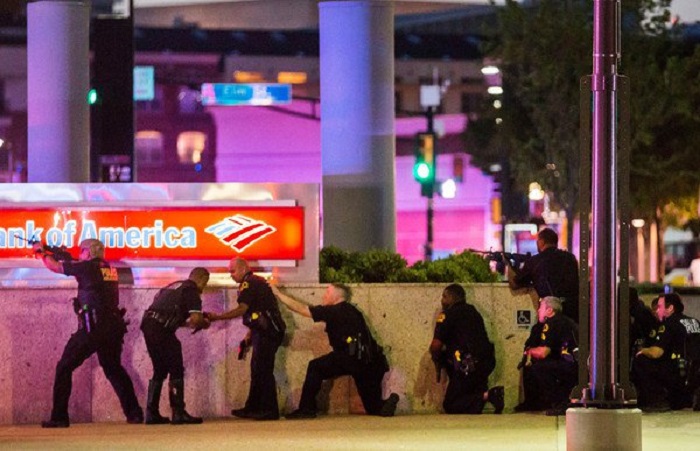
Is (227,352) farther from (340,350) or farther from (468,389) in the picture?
(468,389)

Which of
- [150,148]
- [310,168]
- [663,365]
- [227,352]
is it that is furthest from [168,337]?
[150,148]

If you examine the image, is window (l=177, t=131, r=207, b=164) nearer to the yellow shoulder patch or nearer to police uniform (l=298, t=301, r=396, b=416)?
police uniform (l=298, t=301, r=396, b=416)

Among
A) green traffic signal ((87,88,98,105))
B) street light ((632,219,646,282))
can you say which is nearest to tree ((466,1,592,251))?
street light ((632,219,646,282))

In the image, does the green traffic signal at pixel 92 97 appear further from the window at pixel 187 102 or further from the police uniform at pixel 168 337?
the window at pixel 187 102

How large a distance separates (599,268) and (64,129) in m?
12.2

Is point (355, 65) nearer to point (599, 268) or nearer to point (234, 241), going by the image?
point (234, 241)

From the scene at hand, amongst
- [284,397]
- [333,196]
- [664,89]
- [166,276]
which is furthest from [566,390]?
[664,89]

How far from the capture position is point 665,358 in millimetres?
16672

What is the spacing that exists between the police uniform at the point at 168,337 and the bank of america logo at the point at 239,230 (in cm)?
95

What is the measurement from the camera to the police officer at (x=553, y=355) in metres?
15.9

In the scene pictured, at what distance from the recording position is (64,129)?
21.8 m

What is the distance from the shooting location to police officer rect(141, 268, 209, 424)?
15258mm

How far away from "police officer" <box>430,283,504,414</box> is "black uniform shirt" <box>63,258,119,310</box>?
3.49m

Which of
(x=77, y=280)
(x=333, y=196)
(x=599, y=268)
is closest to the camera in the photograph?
(x=599, y=268)
